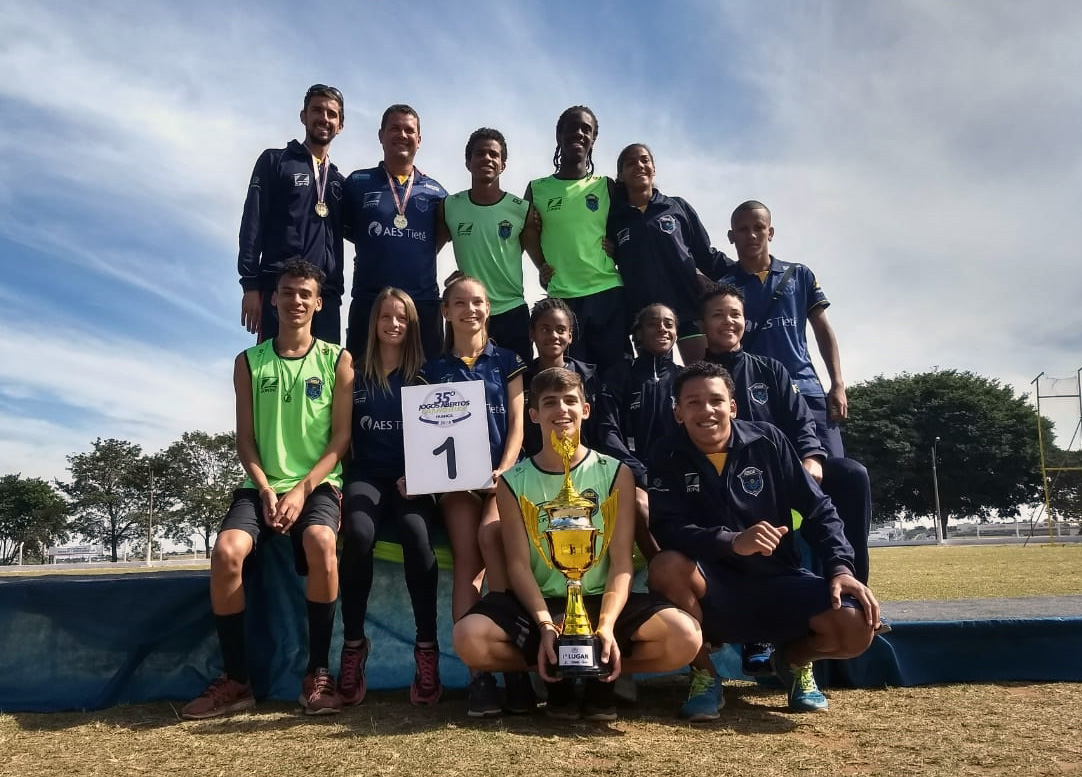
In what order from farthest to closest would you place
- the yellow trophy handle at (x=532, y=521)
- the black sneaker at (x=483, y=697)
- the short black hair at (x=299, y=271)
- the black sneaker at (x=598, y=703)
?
the short black hair at (x=299, y=271), the yellow trophy handle at (x=532, y=521), the black sneaker at (x=483, y=697), the black sneaker at (x=598, y=703)

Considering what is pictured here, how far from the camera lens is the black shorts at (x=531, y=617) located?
11.0 ft

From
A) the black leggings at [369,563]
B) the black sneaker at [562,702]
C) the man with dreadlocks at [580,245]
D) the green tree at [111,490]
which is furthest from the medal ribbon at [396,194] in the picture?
the green tree at [111,490]

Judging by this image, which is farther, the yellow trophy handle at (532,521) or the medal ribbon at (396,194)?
the medal ribbon at (396,194)

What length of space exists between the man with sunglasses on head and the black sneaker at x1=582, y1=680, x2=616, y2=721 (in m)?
3.18

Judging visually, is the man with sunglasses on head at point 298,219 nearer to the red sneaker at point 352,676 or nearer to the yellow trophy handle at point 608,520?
the red sneaker at point 352,676

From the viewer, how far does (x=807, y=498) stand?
12.3 ft

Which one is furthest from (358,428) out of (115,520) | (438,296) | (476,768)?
(115,520)

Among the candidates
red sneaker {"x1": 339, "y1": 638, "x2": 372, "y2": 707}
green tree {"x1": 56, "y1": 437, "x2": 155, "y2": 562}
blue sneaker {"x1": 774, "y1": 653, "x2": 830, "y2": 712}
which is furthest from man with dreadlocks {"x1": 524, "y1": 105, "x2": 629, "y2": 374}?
green tree {"x1": 56, "y1": 437, "x2": 155, "y2": 562}

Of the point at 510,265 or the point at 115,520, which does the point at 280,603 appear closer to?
the point at 510,265

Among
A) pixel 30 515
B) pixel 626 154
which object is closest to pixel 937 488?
pixel 626 154

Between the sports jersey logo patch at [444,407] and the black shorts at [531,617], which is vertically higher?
the sports jersey logo patch at [444,407]

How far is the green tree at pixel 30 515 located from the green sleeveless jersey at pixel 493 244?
264 feet

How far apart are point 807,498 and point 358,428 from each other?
2.53 meters

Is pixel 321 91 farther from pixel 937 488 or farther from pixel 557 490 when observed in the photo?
pixel 937 488
